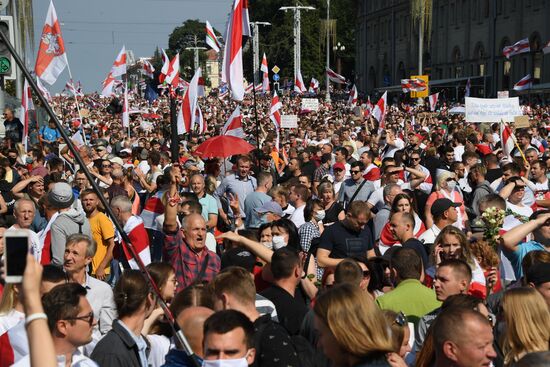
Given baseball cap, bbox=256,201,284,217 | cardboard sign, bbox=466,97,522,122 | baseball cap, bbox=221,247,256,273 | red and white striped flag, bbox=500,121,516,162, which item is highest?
cardboard sign, bbox=466,97,522,122

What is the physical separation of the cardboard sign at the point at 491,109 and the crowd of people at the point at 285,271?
14.1 ft

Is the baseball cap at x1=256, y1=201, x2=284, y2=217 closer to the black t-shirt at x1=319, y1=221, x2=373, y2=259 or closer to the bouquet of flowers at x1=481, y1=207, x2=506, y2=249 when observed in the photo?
the black t-shirt at x1=319, y1=221, x2=373, y2=259

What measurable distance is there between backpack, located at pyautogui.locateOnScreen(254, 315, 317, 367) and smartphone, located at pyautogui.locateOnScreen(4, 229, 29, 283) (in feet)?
6.29

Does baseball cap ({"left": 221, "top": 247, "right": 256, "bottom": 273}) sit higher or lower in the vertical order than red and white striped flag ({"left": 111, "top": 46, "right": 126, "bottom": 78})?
lower

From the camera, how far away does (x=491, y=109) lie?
64.3 ft

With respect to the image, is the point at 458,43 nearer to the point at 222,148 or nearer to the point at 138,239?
the point at 222,148

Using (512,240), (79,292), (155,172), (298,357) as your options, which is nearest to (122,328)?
(79,292)

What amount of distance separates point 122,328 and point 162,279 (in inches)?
43.8

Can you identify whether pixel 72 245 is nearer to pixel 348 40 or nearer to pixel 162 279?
pixel 162 279

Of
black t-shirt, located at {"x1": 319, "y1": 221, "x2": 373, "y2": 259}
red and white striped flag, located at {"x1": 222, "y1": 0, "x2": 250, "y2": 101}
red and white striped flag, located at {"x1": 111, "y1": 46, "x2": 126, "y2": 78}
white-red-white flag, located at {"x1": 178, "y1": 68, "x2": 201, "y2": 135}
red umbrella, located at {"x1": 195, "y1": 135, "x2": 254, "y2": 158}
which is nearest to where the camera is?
black t-shirt, located at {"x1": 319, "y1": 221, "x2": 373, "y2": 259}

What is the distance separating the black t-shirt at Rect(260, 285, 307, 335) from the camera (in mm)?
5969

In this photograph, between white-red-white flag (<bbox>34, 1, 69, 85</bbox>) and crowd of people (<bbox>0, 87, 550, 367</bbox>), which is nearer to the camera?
crowd of people (<bbox>0, 87, 550, 367</bbox>)

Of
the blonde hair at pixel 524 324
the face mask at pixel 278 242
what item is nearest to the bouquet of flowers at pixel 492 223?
the face mask at pixel 278 242

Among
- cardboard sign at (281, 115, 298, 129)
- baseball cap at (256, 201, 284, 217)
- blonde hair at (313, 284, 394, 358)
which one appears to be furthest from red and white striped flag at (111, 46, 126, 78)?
blonde hair at (313, 284, 394, 358)
